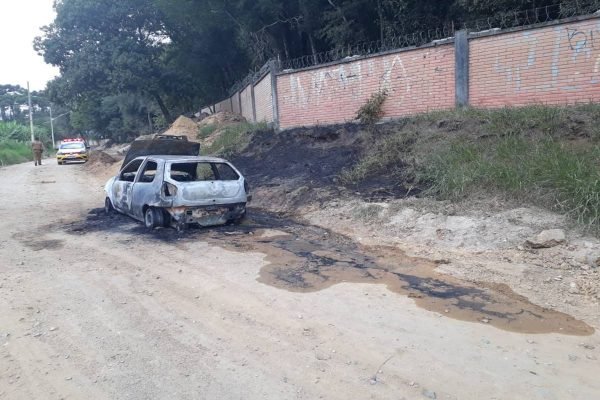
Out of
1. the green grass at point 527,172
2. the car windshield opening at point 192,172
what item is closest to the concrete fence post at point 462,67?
the green grass at point 527,172

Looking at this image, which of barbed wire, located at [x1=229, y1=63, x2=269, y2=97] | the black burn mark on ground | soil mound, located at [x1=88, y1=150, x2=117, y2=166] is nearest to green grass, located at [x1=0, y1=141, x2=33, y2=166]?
soil mound, located at [x1=88, y1=150, x2=117, y2=166]

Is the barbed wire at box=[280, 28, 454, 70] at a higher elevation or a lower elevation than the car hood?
higher

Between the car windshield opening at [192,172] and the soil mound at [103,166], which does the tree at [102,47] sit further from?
the car windshield opening at [192,172]

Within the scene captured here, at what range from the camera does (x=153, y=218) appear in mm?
8359

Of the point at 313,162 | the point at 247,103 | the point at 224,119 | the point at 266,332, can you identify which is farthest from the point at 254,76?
the point at 266,332

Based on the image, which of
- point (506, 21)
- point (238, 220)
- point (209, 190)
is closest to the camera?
point (209, 190)

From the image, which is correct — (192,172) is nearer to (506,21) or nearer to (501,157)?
(501,157)

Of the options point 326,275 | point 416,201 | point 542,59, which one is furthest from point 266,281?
point 542,59

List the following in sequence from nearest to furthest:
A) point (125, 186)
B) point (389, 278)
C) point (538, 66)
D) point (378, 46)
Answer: point (389, 278) < point (538, 66) < point (125, 186) < point (378, 46)

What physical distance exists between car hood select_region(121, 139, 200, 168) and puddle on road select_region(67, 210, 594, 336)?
3.46 m

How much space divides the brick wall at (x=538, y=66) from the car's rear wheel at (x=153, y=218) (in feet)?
23.1

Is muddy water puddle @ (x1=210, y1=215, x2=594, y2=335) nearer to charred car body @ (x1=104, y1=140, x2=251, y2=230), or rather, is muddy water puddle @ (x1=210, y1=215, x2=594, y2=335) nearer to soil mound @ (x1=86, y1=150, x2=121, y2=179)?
charred car body @ (x1=104, y1=140, x2=251, y2=230)

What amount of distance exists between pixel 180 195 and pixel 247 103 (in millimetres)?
14520

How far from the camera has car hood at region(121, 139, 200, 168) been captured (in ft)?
Result: 39.7
